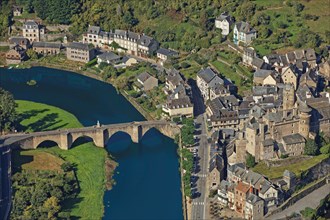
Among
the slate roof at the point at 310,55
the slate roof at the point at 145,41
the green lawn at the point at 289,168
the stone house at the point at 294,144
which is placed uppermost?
the slate roof at the point at 145,41

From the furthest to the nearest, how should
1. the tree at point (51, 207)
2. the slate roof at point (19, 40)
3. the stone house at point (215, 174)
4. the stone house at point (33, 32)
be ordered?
the stone house at point (33, 32)
the slate roof at point (19, 40)
the stone house at point (215, 174)
the tree at point (51, 207)

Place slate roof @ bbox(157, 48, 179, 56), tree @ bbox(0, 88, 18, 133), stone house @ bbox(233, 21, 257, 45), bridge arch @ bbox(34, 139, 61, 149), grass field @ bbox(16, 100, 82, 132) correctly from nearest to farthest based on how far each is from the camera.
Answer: bridge arch @ bbox(34, 139, 61, 149), tree @ bbox(0, 88, 18, 133), grass field @ bbox(16, 100, 82, 132), stone house @ bbox(233, 21, 257, 45), slate roof @ bbox(157, 48, 179, 56)

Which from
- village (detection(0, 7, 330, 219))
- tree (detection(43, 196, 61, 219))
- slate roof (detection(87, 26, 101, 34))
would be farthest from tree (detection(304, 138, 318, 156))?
slate roof (detection(87, 26, 101, 34))

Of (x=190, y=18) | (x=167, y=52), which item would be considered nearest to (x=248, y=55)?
(x=167, y=52)

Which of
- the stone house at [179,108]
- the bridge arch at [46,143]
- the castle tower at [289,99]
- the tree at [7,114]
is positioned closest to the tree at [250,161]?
the castle tower at [289,99]

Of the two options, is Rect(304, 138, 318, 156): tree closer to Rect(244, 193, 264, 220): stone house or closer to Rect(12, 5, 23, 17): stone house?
Rect(244, 193, 264, 220): stone house

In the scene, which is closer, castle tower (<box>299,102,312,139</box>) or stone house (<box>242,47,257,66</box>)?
castle tower (<box>299,102,312,139</box>)

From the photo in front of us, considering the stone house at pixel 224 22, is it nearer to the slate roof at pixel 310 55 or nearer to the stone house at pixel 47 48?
the slate roof at pixel 310 55

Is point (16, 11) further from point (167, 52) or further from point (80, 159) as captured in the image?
point (80, 159)
